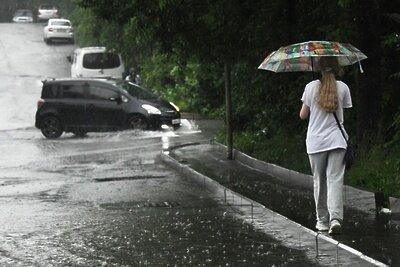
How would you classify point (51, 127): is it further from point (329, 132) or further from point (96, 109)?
point (329, 132)

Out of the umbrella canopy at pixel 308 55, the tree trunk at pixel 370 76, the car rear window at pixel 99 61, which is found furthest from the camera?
the car rear window at pixel 99 61

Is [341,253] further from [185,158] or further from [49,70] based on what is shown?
[49,70]

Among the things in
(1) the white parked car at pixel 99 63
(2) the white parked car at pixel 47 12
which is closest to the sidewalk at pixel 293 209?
(1) the white parked car at pixel 99 63

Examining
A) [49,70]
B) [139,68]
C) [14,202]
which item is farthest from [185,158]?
[49,70]

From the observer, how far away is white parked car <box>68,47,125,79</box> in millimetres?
38906

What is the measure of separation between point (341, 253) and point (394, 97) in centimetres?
736

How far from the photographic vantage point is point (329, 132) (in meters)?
9.48

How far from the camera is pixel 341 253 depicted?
28.1ft

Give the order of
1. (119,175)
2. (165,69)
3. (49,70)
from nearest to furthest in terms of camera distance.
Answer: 1. (119,175)
2. (165,69)
3. (49,70)

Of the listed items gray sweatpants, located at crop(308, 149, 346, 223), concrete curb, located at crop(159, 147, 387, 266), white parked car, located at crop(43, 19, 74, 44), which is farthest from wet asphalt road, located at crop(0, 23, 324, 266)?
white parked car, located at crop(43, 19, 74, 44)

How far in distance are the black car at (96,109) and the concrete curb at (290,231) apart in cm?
1157

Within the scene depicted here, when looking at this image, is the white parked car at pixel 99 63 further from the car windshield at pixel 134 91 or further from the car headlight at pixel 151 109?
the car headlight at pixel 151 109

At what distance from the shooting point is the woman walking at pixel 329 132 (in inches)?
372

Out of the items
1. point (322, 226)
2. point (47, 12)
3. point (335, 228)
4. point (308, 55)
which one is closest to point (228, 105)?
point (308, 55)
